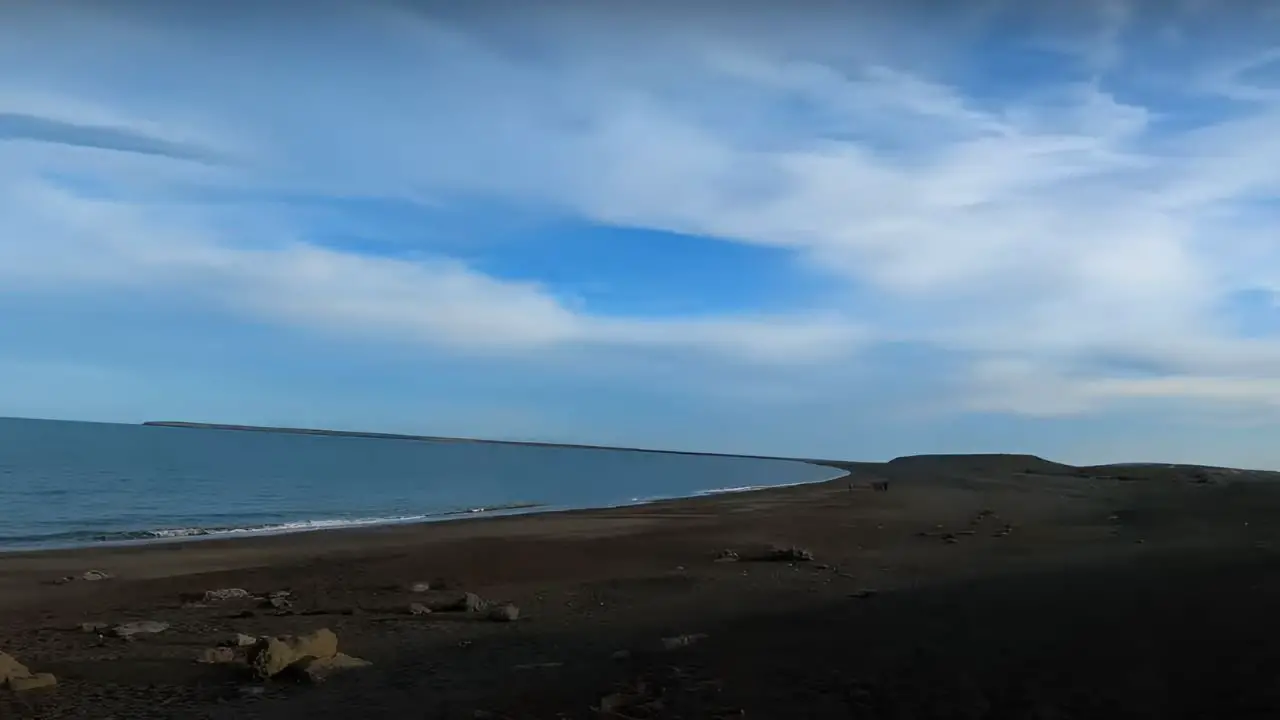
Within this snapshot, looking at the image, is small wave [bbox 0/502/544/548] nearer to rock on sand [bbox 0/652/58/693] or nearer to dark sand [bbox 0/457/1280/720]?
dark sand [bbox 0/457/1280/720]

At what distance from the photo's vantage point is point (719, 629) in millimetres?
9883

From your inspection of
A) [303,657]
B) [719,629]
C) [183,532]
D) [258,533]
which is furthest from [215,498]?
[719,629]

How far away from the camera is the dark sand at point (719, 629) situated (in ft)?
23.0

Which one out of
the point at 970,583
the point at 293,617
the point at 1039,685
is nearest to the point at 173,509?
the point at 293,617

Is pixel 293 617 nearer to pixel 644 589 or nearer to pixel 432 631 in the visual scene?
pixel 432 631

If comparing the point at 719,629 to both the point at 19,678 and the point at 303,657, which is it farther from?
the point at 19,678

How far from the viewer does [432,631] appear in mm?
10562

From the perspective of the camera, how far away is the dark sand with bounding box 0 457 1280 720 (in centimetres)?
702

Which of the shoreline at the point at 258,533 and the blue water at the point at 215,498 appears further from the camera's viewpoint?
the blue water at the point at 215,498

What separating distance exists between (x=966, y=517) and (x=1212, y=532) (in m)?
8.96

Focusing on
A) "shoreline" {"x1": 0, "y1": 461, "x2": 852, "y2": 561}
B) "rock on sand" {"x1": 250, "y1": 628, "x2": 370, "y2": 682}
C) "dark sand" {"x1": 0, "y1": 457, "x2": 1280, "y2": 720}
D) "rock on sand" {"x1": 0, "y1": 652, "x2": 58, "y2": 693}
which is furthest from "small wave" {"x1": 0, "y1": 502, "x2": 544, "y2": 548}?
"rock on sand" {"x1": 250, "y1": 628, "x2": 370, "y2": 682}

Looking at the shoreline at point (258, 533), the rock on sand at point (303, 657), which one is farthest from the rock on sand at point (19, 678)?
the shoreline at point (258, 533)

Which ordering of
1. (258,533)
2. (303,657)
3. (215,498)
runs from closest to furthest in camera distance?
(303,657) < (258,533) < (215,498)

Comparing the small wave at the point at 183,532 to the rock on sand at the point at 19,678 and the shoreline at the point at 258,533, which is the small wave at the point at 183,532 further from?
the rock on sand at the point at 19,678
